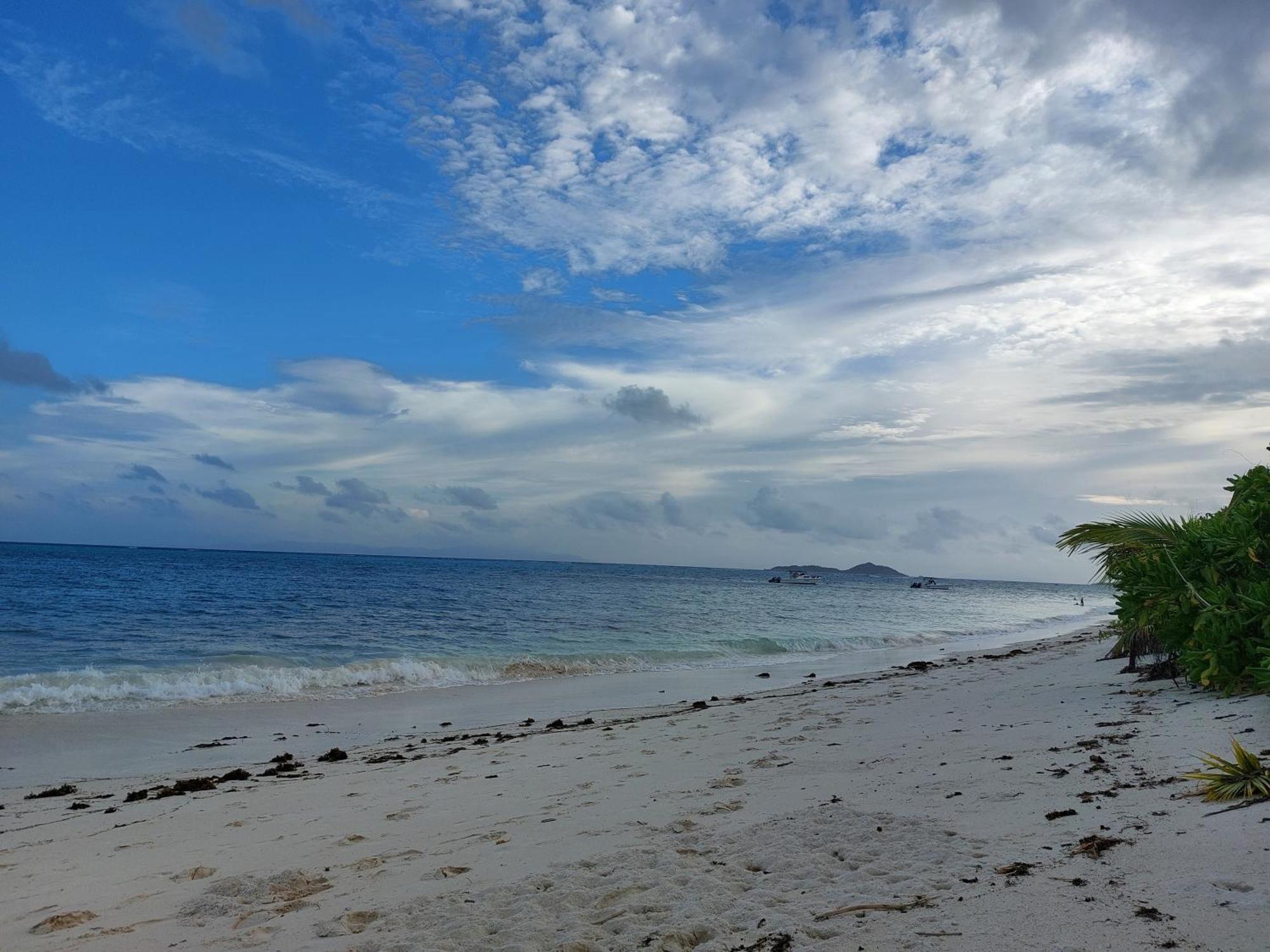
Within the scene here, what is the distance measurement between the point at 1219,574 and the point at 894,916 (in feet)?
18.4

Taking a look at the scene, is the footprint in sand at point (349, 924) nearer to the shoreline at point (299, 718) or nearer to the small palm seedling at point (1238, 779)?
the small palm seedling at point (1238, 779)

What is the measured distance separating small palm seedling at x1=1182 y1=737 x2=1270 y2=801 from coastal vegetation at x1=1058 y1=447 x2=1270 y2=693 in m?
1.63

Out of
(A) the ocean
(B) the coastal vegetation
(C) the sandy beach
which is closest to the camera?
(C) the sandy beach

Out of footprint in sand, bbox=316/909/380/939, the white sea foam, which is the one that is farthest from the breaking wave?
footprint in sand, bbox=316/909/380/939

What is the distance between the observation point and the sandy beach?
3.23 meters

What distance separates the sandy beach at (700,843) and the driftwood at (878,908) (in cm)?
2

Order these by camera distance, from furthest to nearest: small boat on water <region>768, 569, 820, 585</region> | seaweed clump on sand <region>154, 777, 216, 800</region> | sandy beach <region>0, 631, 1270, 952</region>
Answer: small boat on water <region>768, 569, 820, 585</region>, seaweed clump on sand <region>154, 777, 216, 800</region>, sandy beach <region>0, 631, 1270, 952</region>

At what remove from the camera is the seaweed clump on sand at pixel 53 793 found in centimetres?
808

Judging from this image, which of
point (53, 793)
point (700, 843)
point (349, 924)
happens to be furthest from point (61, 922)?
point (53, 793)

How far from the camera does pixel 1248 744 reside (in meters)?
5.01

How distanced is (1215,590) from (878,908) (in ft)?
17.3

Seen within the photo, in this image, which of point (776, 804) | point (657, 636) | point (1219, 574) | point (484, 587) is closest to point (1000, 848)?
point (776, 804)

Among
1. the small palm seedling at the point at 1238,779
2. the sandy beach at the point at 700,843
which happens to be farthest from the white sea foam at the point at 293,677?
the small palm seedling at the point at 1238,779

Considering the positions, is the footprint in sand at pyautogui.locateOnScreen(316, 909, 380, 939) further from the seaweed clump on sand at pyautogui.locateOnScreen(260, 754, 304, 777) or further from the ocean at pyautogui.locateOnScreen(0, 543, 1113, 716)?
the ocean at pyautogui.locateOnScreen(0, 543, 1113, 716)
